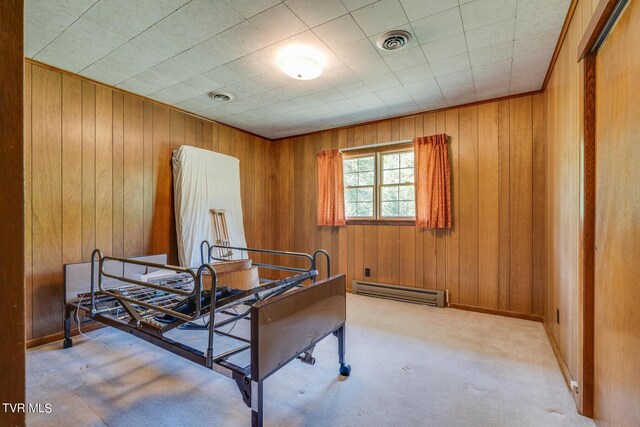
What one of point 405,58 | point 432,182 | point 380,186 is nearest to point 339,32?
point 405,58

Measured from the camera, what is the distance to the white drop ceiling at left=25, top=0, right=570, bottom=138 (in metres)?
1.98

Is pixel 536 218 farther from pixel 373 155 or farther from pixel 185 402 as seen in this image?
pixel 185 402

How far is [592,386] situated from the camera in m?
1.69

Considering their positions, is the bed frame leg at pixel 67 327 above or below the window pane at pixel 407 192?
below

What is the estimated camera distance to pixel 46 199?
8.83ft

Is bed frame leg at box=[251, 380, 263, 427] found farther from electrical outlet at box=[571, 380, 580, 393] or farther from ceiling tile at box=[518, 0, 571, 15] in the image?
ceiling tile at box=[518, 0, 571, 15]

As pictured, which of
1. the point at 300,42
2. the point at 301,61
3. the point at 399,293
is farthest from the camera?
the point at 399,293

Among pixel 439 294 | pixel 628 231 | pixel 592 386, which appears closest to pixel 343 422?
pixel 592 386

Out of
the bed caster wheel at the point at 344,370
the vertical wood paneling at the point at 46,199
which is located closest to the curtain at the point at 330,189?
the bed caster wheel at the point at 344,370

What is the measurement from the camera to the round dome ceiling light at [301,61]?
2.46 meters

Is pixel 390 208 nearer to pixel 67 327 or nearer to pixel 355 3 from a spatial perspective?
pixel 355 3

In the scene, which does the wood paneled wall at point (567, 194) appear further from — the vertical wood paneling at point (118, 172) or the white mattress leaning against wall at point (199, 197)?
the vertical wood paneling at point (118, 172)

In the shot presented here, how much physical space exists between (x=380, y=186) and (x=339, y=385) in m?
2.87
